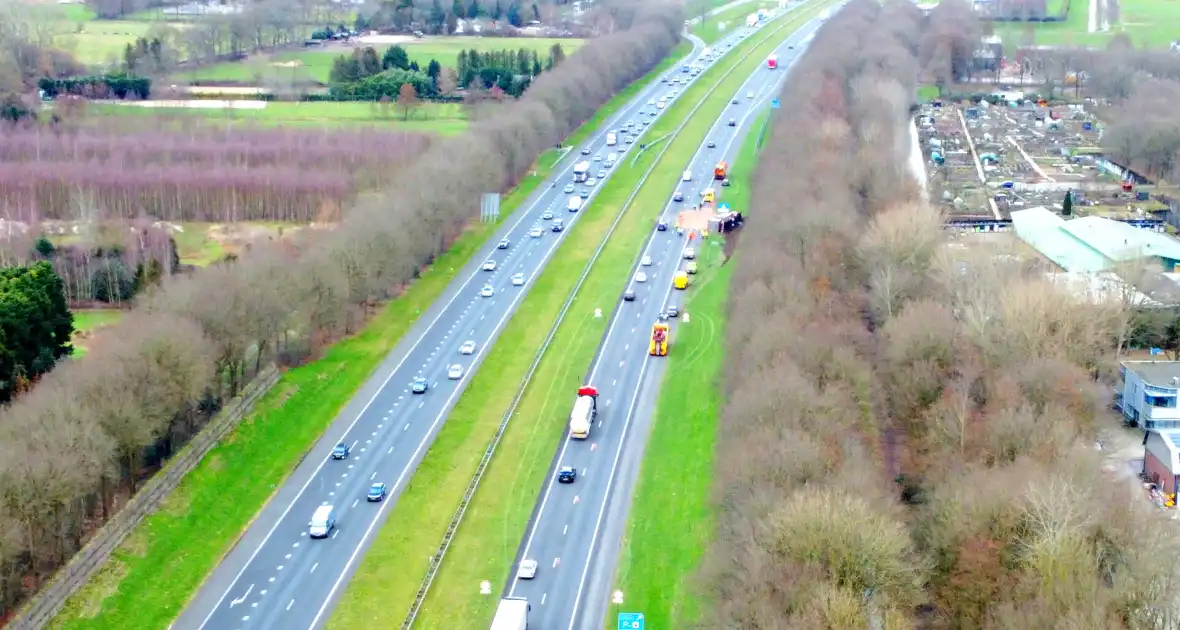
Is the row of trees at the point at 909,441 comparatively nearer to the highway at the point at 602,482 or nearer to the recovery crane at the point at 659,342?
the recovery crane at the point at 659,342

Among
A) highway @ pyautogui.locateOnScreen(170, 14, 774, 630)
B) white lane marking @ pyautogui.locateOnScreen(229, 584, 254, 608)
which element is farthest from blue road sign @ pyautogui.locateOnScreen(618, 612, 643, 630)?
white lane marking @ pyautogui.locateOnScreen(229, 584, 254, 608)

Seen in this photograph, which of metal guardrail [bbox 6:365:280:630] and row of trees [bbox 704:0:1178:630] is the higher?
row of trees [bbox 704:0:1178:630]

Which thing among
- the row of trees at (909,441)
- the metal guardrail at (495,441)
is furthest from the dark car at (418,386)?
the row of trees at (909,441)

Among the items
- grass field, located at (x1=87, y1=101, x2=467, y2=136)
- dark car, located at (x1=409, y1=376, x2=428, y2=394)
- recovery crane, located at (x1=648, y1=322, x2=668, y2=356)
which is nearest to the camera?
dark car, located at (x1=409, y1=376, x2=428, y2=394)

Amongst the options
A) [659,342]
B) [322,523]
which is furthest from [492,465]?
[659,342]

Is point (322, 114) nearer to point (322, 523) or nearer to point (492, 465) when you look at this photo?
point (492, 465)

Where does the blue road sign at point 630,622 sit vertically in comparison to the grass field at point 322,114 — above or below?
below

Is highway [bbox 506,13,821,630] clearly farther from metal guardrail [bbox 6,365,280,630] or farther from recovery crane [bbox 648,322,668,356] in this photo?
metal guardrail [bbox 6,365,280,630]
